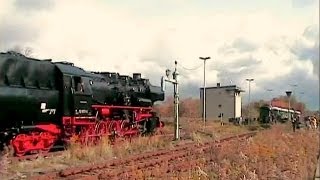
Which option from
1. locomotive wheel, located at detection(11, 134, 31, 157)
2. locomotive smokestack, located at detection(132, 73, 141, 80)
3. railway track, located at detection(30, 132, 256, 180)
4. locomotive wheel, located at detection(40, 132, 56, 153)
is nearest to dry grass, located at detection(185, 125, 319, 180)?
railway track, located at detection(30, 132, 256, 180)

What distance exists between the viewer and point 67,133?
63.8ft

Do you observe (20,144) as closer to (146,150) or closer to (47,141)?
(47,141)

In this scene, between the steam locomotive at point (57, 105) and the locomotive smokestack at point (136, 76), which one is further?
the locomotive smokestack at point (136, 76)

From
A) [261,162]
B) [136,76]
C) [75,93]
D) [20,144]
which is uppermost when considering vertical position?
[136,76]

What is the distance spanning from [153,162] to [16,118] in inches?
194

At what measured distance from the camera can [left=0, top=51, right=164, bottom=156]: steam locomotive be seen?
16484 mm

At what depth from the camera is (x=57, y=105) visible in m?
19.1

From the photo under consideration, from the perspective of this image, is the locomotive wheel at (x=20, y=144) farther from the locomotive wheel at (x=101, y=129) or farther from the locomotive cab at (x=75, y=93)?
the locomotive wheel at (x=101, y=129)

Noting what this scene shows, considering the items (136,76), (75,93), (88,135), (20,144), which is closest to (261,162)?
(88,135)

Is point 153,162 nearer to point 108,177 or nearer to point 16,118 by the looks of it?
point 108,177

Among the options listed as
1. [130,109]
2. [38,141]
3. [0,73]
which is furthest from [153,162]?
[130,109]

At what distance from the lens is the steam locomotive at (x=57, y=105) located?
1648cm

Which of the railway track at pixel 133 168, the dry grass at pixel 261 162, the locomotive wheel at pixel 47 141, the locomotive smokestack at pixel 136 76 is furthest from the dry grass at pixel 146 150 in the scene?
the locomotive smokestack at pixel 136 76

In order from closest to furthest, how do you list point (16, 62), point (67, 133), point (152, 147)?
point (16, 62) < point (67, 133) < point (152, 147)
